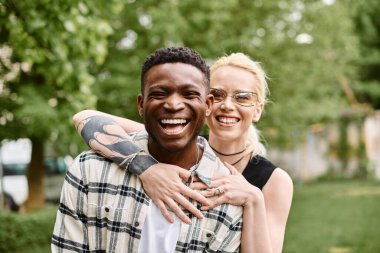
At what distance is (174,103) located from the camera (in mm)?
2332

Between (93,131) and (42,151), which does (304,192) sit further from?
(93,131)

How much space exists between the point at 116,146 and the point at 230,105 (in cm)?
94

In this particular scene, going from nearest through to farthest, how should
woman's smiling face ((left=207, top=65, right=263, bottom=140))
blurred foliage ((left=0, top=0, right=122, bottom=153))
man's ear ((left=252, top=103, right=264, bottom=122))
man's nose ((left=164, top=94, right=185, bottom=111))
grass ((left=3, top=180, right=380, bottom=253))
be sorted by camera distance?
man's nose ((left=164, top=94, right=185, bottom=111)) → woman's smiling face ((left=207, top=65, right=263, bottom=140)) → man's ear ((left=252, top=103, right=264, bottom=122)) → blurred foliage ((left=0, top=0, right=122, bottom=153)) → grass ((left=3, top=180, right=380, bottom=253))

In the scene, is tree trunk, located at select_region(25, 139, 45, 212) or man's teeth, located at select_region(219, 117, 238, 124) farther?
tree trunk, located at select_region(25, 139, 45, 212)

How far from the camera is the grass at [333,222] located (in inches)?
379

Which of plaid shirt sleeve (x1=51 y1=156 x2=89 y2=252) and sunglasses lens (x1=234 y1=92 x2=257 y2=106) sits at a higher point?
sunglasses lens (x1=234 y1=92 x2=257 y2=106)

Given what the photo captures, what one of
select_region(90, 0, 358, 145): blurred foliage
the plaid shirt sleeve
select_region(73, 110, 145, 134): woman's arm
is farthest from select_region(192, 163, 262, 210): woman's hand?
select_region(90, 0, 358, 145): blurred foliage

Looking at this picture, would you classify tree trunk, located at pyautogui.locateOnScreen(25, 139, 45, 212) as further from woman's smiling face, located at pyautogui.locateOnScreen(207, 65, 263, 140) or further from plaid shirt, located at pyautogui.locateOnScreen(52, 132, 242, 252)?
plaid shirt, located at pyautogui.locateOnScreen(52, 132, 242, 252)

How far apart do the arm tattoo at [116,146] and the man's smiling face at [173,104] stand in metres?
0.15

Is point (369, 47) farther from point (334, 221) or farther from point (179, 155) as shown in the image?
point (179, 155)

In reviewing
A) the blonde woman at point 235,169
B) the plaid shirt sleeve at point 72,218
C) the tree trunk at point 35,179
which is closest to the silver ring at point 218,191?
the blonde woman at point 235,169

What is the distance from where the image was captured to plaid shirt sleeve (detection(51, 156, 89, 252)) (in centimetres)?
236

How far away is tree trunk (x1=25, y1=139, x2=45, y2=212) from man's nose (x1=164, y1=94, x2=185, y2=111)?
1033 cm

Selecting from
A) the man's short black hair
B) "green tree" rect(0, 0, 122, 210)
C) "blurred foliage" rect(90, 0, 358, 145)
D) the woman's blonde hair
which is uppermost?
"blurred foliage" rect(90, 0, 358, 145)
